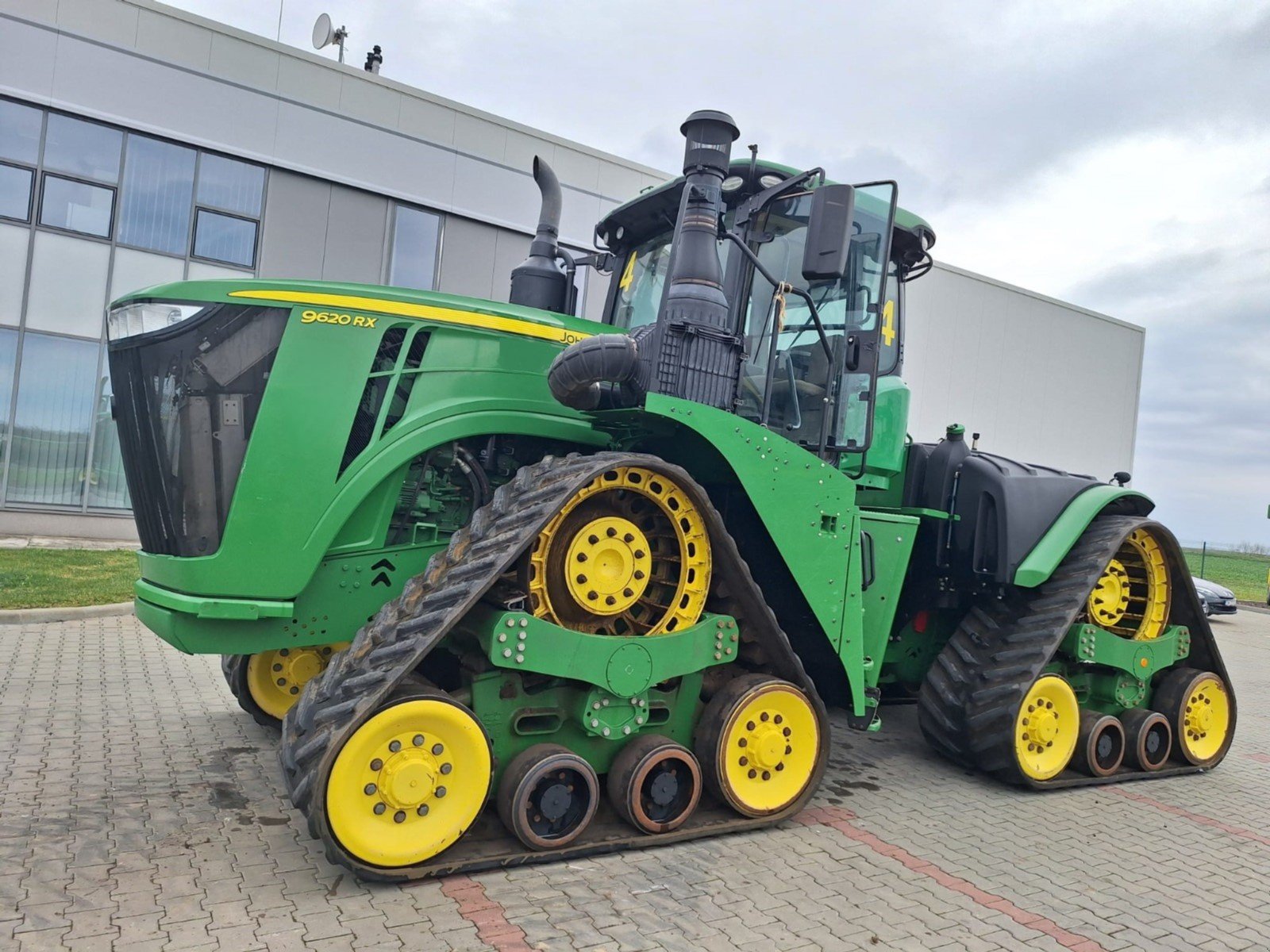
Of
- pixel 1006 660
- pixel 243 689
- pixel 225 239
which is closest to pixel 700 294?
pixel 1006 660

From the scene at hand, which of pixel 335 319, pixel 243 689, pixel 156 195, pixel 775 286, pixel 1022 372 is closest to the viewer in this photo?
pixel 335 319

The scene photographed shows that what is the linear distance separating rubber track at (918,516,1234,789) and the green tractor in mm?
38

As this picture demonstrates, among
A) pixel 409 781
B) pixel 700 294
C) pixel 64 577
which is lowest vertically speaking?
pixel 64 577

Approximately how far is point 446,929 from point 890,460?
12.3ft

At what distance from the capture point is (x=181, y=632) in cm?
392

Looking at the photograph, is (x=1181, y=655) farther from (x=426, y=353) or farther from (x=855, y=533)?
(x=426, y=353)

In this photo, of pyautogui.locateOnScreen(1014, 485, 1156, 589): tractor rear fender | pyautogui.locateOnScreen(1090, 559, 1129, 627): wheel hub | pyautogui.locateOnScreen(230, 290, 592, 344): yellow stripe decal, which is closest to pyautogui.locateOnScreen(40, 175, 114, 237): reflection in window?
pyautogui.locateOnScreen(230, 290, 592, 344): yellow stripe decal

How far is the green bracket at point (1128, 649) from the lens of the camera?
5785 mm

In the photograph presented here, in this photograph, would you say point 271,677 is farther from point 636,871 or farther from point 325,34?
point 325,34

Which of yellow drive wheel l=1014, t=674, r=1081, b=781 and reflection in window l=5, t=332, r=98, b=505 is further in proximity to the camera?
reflection in window l=5, t=332, r=98, b=505

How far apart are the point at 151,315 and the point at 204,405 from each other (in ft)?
1.56

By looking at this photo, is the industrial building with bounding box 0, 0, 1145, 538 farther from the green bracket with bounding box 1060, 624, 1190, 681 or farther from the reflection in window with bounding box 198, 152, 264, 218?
the green bracket with bounding box 1060, 624, 1190, 681

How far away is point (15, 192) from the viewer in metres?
13.2

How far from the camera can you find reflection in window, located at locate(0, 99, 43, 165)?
42.5ft
